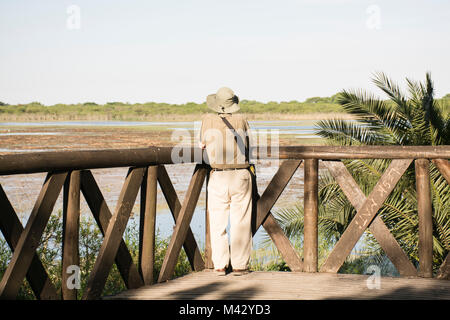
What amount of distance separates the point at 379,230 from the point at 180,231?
1784 millimetres

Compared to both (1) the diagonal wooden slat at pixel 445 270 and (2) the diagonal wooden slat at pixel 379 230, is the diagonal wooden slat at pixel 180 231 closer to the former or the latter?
(2) the diagonal wooden slat at pixel 379 230

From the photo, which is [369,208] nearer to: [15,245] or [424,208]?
[424,208]

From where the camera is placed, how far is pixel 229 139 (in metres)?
5.71

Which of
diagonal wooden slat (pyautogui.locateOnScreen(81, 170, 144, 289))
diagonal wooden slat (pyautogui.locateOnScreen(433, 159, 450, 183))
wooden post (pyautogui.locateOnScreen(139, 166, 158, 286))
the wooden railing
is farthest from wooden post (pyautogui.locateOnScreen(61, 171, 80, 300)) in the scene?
diagonal wooden slat (pyautogui.locateOnScreen(433, 159, 450, 183))

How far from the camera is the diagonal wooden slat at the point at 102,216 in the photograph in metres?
4.72

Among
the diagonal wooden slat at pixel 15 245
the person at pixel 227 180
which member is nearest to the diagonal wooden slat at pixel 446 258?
the person at pixel 227 180

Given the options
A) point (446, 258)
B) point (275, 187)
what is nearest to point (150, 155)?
point (275, 187)

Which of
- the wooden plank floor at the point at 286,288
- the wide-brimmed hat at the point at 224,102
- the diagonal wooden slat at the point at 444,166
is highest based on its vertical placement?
the wide-brimmed hat at the point at 224,102

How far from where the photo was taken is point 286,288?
5.27m
